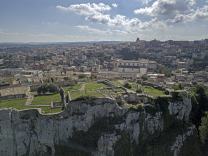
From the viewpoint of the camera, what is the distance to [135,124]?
1770 centimetres

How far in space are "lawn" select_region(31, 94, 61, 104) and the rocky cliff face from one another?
11.8ft

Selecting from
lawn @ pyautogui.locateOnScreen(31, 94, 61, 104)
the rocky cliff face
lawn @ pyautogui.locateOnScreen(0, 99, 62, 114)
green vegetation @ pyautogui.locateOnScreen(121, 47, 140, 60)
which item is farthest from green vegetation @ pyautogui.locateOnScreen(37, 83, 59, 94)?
green vegetation @ pyautogui.locateOnScreen(121, 47, 140, 60)

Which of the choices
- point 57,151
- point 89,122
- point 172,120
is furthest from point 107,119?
point 172,120

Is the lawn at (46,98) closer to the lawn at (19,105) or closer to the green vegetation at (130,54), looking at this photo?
the lawn at (19,105)

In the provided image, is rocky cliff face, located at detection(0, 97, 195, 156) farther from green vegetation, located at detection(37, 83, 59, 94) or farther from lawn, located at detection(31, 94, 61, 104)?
green vegetation, located at detection(37, 83, 59, 94)

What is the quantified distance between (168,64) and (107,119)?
63.0 meters

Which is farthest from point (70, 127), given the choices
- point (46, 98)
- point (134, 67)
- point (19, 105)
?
point (134, 67)

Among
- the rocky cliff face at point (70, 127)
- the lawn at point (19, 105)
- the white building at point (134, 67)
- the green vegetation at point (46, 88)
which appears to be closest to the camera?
the rocky cliff face at point (70, 127)

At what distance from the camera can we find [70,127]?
17344mm

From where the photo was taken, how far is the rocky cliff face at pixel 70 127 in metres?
17.0

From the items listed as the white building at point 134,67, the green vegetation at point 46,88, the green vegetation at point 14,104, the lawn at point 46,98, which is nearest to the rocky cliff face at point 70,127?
the green vegetation at point 14,104

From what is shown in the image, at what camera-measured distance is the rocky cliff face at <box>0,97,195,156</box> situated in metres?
17.0

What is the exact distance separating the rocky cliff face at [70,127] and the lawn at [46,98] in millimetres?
3596

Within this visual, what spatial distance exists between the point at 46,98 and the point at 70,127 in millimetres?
7059
